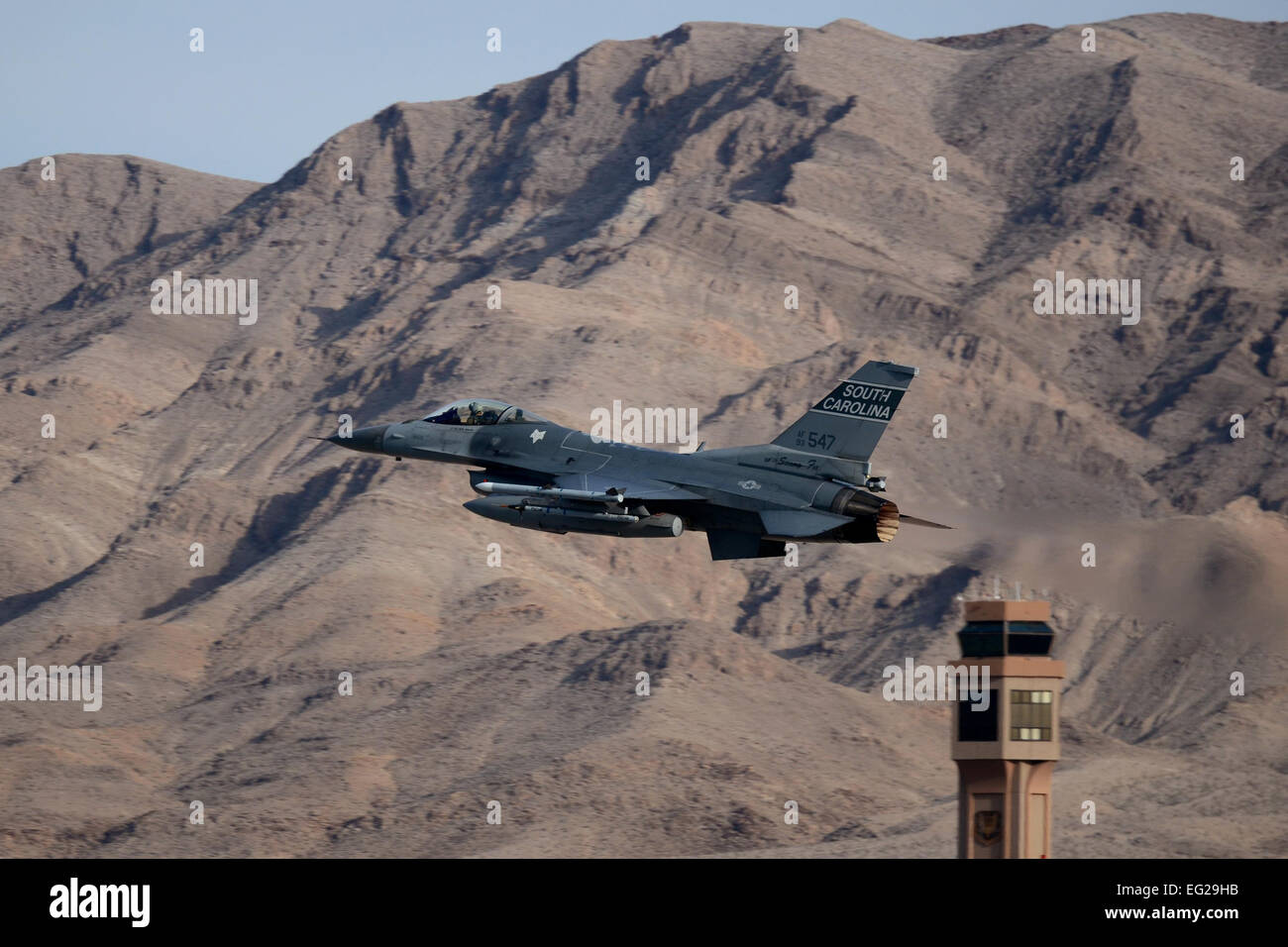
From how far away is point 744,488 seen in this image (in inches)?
1929

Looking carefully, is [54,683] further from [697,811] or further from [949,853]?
[949,853]

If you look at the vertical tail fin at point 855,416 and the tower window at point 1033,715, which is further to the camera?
the tower window at point 1033,715

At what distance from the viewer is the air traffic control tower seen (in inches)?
2985

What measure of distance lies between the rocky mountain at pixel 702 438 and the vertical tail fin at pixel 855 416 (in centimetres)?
5056

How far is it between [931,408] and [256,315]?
205 feet

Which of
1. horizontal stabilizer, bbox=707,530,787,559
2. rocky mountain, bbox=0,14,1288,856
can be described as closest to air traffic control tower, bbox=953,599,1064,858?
rocky mountain, bbox=0,14,1288,856

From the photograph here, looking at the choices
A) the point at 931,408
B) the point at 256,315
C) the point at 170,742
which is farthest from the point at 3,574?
the point at 931,408

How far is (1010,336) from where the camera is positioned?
159875 millimetres

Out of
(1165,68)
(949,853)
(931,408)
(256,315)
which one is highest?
(1165,68)

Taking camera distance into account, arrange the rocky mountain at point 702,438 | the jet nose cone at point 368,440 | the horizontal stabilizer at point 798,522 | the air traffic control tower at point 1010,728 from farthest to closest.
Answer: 1. the rocky mountain at point 702,438
2. the air traffic control tower at point 1010,728
3. the jet nose cone at point 368,440
4. the horizontal stabilizer at point 798,522

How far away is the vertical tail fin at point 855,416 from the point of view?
4938cm

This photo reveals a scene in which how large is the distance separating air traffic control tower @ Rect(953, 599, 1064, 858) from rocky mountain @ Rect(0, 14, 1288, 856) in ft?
65.1


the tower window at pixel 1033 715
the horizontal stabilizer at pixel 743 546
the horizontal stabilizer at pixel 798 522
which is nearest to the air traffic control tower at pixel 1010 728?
the tower window at pixel 1033 715

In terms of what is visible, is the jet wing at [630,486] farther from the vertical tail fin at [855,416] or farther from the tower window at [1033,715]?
the tower window at [1033,715]
